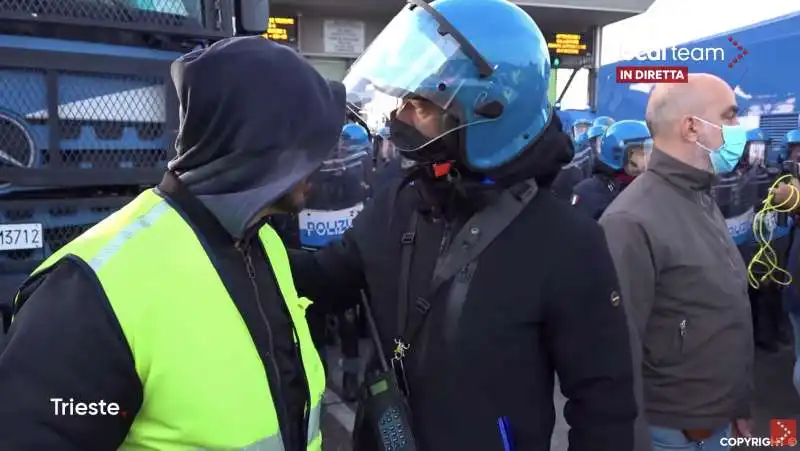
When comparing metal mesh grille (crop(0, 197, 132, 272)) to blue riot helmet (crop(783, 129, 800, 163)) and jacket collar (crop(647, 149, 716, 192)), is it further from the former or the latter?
blue riot helmet (crop(783, 129, 800, 163))

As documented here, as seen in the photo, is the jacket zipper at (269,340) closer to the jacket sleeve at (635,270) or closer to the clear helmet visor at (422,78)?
the clear helmet visor at (422,78)

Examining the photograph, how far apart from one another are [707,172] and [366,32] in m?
17.0

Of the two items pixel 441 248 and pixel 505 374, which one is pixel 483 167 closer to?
pixel 441 248

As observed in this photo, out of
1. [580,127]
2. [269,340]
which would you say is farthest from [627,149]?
[580,127]

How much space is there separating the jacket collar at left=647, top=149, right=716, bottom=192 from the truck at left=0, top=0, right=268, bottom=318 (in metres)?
2.10

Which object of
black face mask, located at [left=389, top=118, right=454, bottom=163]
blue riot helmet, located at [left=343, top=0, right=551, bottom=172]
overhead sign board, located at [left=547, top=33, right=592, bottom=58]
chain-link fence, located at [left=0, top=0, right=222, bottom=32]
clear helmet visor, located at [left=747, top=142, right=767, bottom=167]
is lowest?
clear helmet visor, located at [left=747, top=142, right=767, bottom=167]

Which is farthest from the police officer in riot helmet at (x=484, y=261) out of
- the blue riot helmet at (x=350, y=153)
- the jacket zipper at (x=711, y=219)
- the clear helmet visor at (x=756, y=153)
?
the clear helmet visor at (x=756, y=153)

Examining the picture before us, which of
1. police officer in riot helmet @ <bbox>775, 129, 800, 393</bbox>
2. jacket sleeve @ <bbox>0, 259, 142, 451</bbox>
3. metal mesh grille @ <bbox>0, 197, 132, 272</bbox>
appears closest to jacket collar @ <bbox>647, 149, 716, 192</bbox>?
police officer in riot helmet @ <bbox>775, 129, 800, 393</bbox>

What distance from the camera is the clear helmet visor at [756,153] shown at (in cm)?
675

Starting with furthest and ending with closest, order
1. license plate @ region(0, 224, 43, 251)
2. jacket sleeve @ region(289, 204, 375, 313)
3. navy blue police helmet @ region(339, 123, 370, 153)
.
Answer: navy blue police helmet @ region(339, 123, 370, 153), license plate @ region(0, 224, 43, 251), jacket sleeve @ region(289, 204, 375, 313)

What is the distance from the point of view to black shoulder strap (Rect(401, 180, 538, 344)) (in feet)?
4.81

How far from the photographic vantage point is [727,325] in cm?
217

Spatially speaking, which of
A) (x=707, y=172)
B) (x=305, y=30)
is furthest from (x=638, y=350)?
(x=305, y=30)

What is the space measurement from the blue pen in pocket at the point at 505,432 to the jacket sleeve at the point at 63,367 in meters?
0.79
